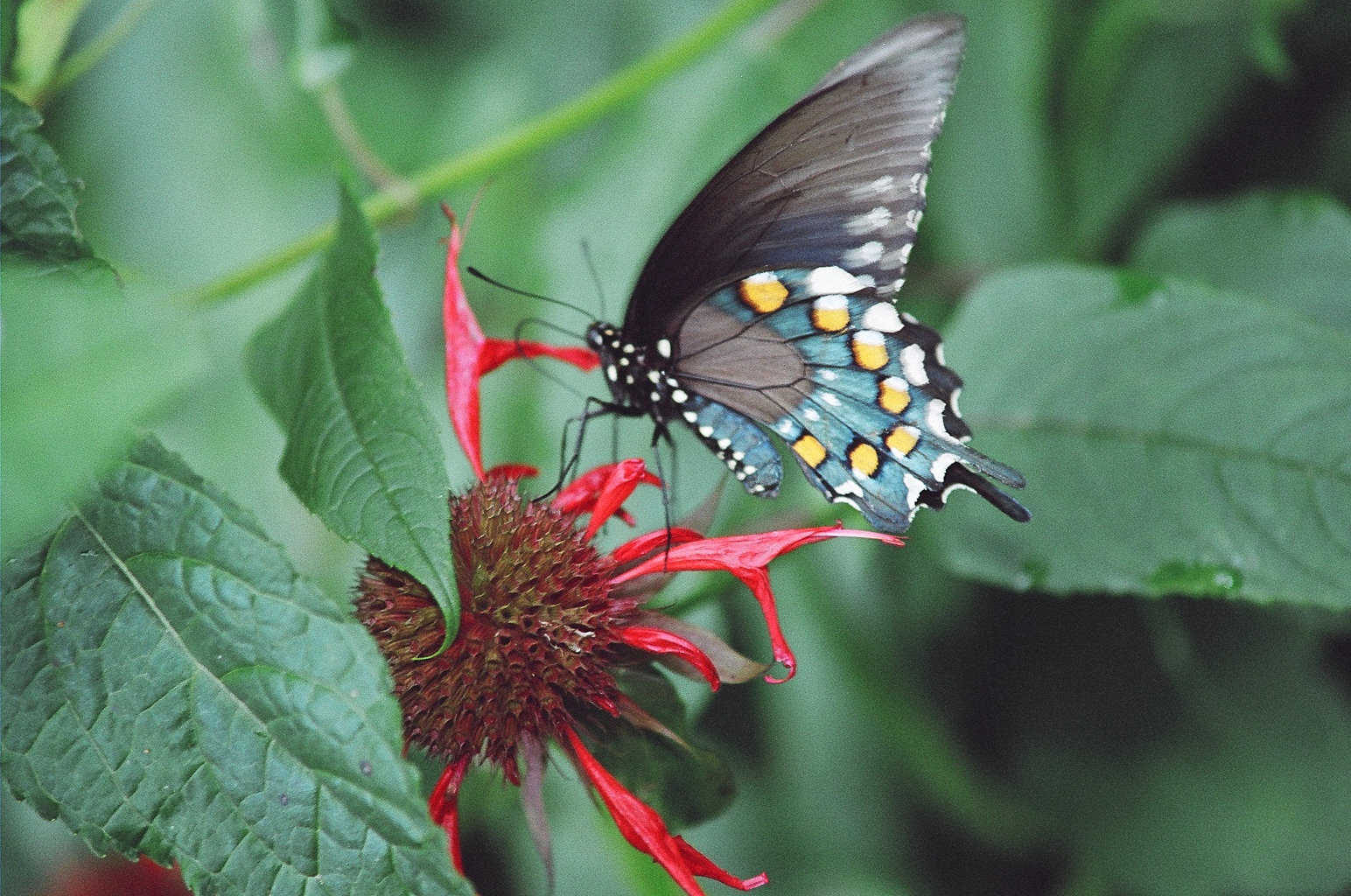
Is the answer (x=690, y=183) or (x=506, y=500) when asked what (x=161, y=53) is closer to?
(x=690, y=183)

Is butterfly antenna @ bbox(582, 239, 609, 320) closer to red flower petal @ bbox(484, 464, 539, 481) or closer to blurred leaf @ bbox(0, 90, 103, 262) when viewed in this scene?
red flower petal @ bbox(484, 464, 539, 481)

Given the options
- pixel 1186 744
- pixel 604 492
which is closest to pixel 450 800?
pixel 604 492

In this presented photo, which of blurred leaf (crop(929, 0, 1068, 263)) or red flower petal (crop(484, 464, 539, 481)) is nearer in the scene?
red flower petal (crop(484, 464, 539, 481))

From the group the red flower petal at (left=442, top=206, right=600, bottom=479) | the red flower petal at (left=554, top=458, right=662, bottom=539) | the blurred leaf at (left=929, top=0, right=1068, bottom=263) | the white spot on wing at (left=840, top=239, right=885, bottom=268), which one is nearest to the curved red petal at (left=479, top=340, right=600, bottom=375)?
the red flower petal at (left=442, top=206, right=600, bottom=479)

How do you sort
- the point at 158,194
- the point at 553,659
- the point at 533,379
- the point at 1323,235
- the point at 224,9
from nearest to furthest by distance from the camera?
the point at 553,659 < the point at 1323,235 < the point at 533,379 < the point at 224,9 < the point at 158,194

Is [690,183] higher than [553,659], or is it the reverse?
[690,183]

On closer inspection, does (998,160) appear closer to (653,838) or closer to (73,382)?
(653,838)

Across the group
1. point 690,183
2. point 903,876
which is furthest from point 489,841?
point 690,183
